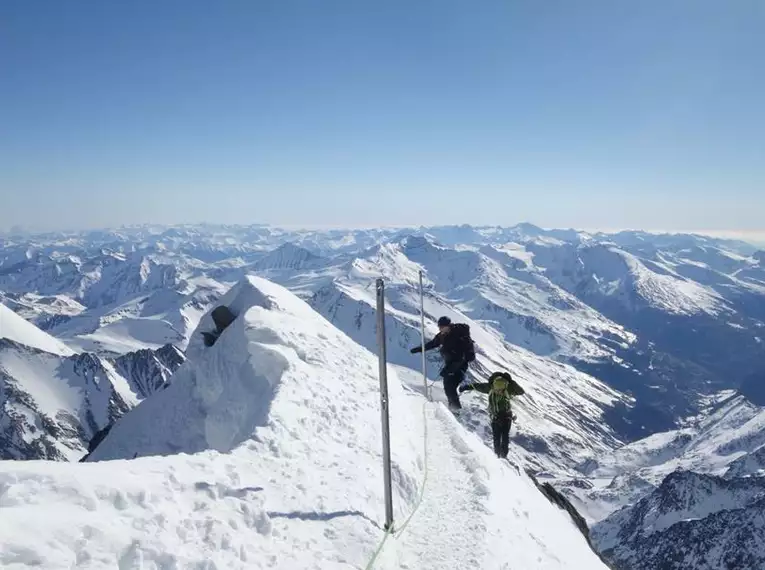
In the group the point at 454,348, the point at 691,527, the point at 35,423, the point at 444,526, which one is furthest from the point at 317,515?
the point at 35,423

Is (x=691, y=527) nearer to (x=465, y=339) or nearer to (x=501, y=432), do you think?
(x=501, y=432)

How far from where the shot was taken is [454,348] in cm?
2086

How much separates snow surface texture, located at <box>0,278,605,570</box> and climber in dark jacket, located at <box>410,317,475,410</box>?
213 centimetres

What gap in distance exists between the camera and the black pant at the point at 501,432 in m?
19.9

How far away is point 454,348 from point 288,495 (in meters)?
11.3

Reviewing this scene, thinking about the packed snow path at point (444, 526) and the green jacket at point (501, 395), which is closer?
the packed snow path at point (444, 526)

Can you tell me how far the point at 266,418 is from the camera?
14648 mm

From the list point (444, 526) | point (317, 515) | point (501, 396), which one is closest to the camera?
point (317, 515)

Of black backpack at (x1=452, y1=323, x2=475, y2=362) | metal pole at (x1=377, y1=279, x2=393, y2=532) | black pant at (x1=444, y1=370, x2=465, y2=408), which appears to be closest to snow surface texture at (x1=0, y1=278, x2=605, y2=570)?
metal pole at (x1=377, y1=279, x2=393, y2=532)

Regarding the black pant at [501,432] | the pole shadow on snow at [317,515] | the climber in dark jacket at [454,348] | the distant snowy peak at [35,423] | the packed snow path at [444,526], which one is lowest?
the distant snowy peak at [35,423]

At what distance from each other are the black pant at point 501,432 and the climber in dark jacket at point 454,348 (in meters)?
2.26

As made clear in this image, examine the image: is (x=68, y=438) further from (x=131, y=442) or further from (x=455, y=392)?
(x=455, y=392)

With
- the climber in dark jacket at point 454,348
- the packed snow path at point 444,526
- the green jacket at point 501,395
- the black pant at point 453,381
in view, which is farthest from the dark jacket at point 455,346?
the packed snow path at point 444,526

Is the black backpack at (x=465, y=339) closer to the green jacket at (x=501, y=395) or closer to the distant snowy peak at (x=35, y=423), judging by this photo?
the green jacket at (x=501, y=395)
